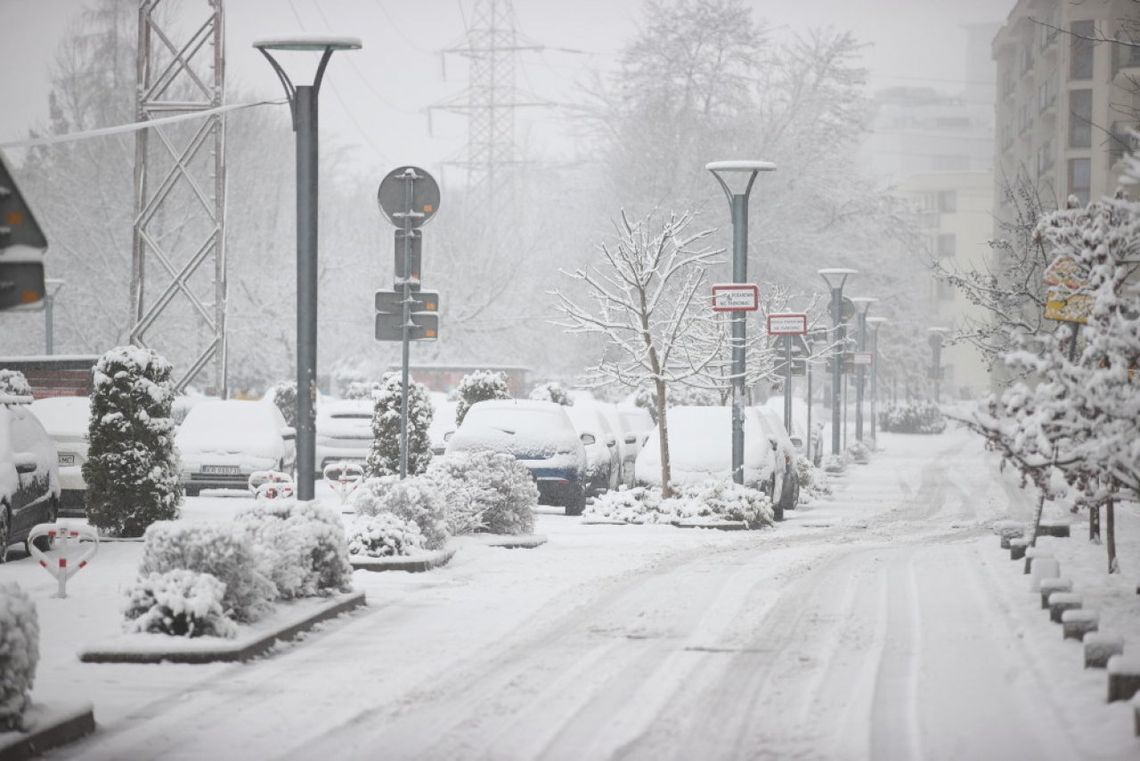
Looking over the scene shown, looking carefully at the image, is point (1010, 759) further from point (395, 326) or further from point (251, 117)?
point (251, 117)

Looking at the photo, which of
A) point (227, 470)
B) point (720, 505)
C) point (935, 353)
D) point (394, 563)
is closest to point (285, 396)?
point (227, 470)

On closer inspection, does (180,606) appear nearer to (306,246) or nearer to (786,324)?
(306,246)

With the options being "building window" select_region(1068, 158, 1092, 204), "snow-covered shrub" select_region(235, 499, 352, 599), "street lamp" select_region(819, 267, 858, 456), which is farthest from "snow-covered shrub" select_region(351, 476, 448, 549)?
"building window" select_region(1068, 158, 1092, 204)

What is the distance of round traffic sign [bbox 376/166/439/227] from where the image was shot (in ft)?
57.4

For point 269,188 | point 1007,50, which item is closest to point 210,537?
point 269,188

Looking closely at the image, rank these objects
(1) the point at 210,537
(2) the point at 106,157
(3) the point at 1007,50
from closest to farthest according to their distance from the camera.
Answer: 1. (1) the point at 210,537
2. (2) the point at 106,157
3. (3) the point at 1007,50

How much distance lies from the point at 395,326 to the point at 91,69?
41.1 m

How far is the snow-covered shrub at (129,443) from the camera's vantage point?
17766 millimetres

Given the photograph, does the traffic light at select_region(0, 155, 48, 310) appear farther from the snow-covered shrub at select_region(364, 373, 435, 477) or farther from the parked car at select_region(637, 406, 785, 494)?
the snow-covered shrub at select_region(364, 373, 435, 477)

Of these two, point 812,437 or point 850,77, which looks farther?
point 850,77

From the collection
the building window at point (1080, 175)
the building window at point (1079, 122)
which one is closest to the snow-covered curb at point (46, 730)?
the building window at point (1080, 175)

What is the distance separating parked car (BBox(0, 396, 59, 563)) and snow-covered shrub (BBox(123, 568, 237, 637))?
5.68 m

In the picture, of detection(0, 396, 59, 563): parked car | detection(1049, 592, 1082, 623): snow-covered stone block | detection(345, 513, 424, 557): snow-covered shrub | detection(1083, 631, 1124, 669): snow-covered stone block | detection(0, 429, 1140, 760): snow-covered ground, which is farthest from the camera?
detection(0, 396, 59, 563): parked car

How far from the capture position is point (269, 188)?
6072 centimetres
